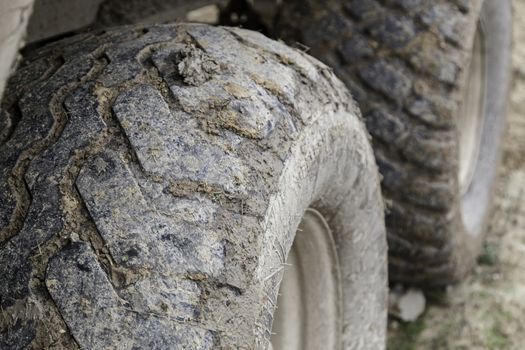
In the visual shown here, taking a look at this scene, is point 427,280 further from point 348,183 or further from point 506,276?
point 348,183

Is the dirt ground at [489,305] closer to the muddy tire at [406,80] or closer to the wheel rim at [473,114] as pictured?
the wheel rim at [473,114]

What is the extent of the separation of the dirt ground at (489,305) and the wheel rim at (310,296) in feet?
2.44

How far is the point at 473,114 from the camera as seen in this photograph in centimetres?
266

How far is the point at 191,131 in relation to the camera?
3.54ft

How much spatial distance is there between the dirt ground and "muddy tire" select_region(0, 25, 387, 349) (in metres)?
1.15

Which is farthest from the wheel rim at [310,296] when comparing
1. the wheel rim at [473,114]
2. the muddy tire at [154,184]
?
the wheel rim at [473,114]

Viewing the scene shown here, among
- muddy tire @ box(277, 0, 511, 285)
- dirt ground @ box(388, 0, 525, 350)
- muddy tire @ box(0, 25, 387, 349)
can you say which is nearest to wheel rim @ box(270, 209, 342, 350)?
muddy tire @ box(0, 25, 387, 349)

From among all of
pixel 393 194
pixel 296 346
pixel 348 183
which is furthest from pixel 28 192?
pixel 393 194

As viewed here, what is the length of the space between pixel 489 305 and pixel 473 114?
0.57 meters

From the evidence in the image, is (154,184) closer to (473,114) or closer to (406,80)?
(406,80)

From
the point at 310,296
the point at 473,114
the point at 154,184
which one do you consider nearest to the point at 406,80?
the point at 310,296

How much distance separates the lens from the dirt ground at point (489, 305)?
7.64ft

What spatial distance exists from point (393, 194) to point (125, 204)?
1.05 meters

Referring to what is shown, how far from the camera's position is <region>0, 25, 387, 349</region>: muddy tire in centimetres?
95
